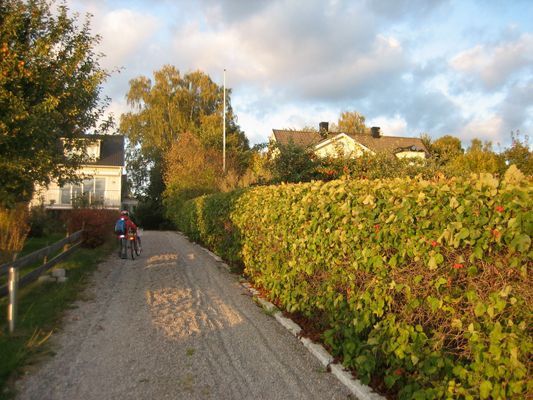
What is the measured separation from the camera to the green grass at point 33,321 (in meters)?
5.16

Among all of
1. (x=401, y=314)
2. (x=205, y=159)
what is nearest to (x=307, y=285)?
(x=401, y=314)

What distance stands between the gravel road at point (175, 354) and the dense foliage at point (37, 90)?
2.96m

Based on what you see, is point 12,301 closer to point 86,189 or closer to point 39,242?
point 39,242

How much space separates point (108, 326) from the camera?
7.11m

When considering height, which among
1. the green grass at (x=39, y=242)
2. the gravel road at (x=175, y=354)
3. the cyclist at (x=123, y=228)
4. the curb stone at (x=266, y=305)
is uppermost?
the cyclist at (x=123, y=228)

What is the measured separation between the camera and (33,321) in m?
6.98

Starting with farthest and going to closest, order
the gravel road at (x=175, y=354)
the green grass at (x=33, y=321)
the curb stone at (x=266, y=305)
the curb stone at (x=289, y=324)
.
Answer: the curb stone at (x=266, y=305), the curb stone at (x=289, y=324), the green grass at (x=33, y=321), the gravel road at (x=175, y=354)

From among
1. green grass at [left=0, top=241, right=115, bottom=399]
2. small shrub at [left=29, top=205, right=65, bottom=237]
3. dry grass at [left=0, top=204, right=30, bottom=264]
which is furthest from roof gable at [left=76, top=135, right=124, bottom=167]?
green grass at [left=0, top=241, right=115, bottom=399]

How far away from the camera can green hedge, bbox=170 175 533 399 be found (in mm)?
3477

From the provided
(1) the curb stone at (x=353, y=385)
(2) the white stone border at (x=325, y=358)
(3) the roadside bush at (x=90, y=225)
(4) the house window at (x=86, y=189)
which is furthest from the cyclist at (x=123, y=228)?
(4) the house window at (x=86, y=189)

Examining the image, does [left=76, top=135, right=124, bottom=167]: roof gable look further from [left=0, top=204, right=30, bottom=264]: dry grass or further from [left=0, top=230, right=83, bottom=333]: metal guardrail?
[left=0, top=230, right=83, bottom=333]: metal guardrail

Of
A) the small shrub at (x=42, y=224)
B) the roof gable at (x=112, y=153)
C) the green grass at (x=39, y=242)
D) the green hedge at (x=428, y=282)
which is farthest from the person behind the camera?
the roof gable at (x=112, y=153)

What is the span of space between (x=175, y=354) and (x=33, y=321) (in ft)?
7.99

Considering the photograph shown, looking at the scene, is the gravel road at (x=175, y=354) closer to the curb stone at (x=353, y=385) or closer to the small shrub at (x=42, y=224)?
the curb stone at (x=353, y=385)
